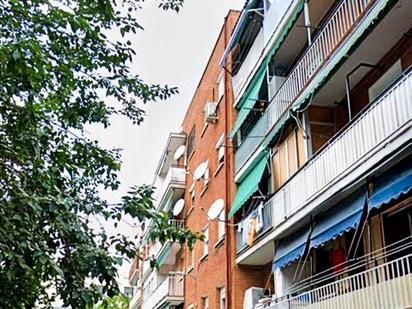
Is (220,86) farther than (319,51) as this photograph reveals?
Yes

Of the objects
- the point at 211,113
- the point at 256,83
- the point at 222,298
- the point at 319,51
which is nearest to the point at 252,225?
the point at 256,83

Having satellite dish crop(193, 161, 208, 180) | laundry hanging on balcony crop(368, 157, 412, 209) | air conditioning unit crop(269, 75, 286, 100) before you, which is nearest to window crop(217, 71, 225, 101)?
satellite dish crop(193, 161, 208, 180)

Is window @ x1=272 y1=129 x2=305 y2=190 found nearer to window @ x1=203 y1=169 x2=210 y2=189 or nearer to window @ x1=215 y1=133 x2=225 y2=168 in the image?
window @ x1=215 y1=133 x2=225 y2=168

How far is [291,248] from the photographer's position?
584 inches

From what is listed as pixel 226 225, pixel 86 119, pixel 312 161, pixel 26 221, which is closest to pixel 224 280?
pixel 226 225

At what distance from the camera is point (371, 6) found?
1112cm

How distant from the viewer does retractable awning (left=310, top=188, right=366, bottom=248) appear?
448 inches

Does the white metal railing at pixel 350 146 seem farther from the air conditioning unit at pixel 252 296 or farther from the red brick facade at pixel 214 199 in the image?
the red brick facade at pixel 214 199

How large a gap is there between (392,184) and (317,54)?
4.88 meters

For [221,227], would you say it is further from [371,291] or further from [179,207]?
[371,291]

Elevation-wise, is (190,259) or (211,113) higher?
(211,113)

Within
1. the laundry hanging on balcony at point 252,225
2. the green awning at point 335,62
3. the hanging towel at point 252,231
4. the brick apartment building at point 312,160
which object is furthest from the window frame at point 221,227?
the green awning at point 335,62

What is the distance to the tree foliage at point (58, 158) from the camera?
6.79 meters

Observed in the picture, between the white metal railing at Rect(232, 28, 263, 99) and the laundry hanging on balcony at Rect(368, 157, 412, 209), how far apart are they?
890 centimetres
